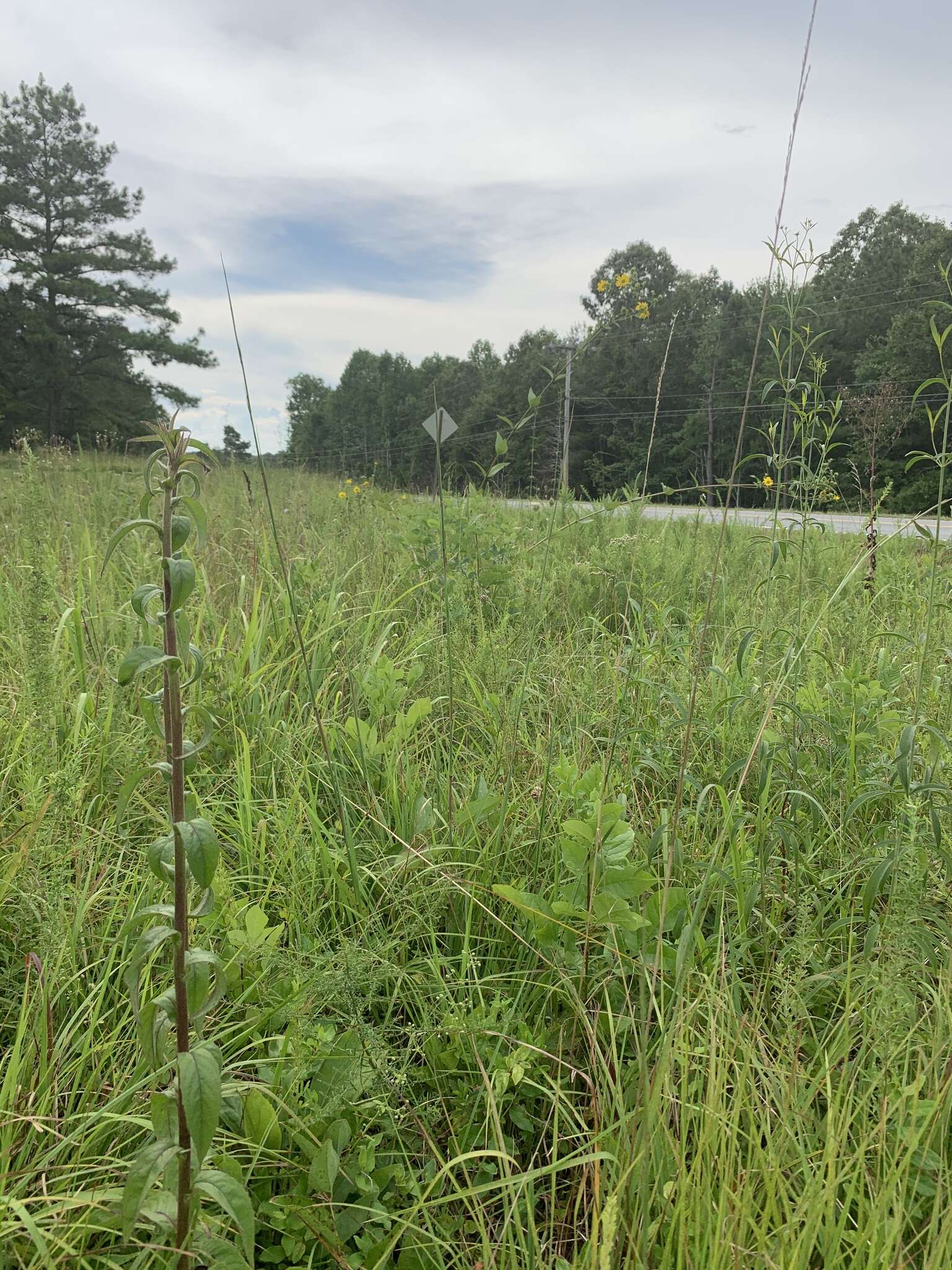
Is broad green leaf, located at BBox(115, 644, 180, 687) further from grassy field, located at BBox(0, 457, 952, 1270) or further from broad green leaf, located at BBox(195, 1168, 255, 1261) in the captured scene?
broad green leaf, located at BBox(195, 1168, 255, 1261)

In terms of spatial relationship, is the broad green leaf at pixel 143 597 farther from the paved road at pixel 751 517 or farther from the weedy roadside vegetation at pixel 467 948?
the paved road at pixel 751 517

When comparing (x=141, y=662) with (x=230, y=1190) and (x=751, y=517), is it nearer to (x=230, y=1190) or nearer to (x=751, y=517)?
(x=230, y=1190)

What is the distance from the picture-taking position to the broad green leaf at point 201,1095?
0.62m

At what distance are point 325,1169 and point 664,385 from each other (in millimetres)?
6505

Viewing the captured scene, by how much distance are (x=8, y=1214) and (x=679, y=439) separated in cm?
2830

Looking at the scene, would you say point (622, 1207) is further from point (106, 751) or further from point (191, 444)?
point (106, 751)

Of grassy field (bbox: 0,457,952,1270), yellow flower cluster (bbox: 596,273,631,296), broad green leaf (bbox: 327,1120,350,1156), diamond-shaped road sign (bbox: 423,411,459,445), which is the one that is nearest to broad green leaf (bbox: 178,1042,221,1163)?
grassy field (bbox: 0,457,952,1270)

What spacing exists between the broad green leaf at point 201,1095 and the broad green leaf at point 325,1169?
0.99 ft

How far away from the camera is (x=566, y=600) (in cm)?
312

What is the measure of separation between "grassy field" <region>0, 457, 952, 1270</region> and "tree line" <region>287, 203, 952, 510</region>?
75 centimetres

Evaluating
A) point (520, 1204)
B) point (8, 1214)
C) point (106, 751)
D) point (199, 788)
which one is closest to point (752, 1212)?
point (520, 1204)

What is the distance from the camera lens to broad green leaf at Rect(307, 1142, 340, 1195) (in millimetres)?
883

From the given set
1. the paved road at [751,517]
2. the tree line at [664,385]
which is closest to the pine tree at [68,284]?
the tree line at [664,385]

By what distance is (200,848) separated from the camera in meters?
0.65
